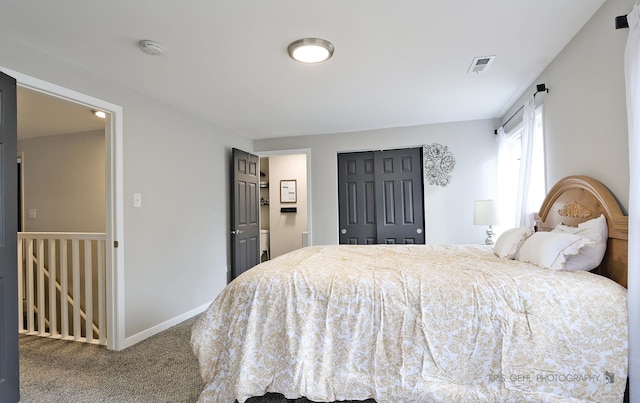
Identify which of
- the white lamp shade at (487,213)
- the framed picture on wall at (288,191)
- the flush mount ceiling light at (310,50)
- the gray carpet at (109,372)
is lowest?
the gray carpet at (109,372)

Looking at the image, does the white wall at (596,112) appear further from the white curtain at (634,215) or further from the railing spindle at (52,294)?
the railing spindle at (52,294)

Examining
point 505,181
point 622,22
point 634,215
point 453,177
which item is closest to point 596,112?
point 622,22

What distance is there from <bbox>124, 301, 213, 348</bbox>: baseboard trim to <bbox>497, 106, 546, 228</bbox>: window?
3.43 metres

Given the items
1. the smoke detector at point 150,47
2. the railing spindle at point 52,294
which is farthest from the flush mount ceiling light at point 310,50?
the railing spindle at point 52,294

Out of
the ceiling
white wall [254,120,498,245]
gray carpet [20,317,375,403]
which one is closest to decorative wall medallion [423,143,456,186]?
white wall [254,120,498,245]

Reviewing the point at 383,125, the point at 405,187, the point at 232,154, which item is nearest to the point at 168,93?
the point at 232,154

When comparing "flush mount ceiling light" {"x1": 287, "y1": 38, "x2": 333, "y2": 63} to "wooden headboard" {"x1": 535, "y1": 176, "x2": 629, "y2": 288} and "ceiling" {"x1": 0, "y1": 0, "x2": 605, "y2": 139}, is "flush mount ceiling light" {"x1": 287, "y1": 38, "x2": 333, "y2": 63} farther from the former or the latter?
"wooden headboard" {"x1": 535, "y1": 176, "x2": 629, "y2": 288}

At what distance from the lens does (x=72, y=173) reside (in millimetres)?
4352

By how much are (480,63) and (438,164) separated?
6.04 feet

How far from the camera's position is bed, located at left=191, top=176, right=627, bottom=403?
150 centimetres

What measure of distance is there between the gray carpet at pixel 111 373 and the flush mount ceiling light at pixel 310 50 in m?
2.23

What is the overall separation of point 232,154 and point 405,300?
3359 mm

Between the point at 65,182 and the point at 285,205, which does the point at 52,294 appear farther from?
the point at 285,205

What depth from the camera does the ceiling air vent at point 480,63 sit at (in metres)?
2.48
